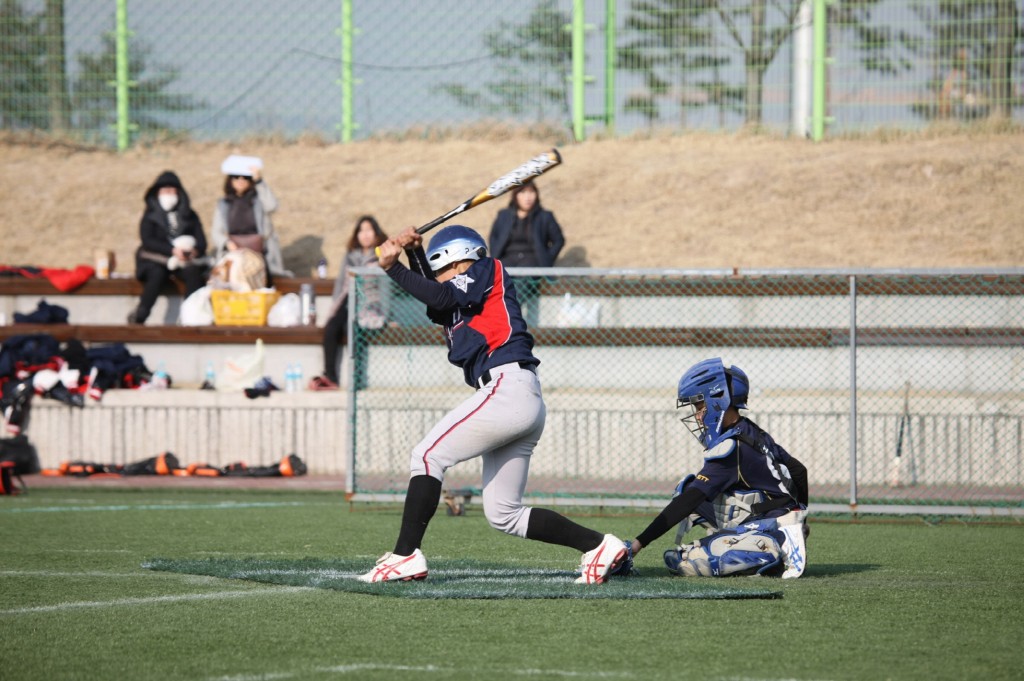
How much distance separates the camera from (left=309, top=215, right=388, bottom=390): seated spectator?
45.7ft

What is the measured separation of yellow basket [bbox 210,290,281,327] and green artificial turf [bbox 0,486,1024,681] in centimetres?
659

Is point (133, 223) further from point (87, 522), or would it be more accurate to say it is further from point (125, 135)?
point (87, 522)

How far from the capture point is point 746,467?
713cm

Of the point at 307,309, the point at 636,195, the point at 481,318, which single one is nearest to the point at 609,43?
the point at 636,195

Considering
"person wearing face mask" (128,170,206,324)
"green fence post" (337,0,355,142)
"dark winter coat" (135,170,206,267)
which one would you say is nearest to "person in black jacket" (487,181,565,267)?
"person wearing face mask" (128,170,206,324)

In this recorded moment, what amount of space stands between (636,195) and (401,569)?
13081 mm

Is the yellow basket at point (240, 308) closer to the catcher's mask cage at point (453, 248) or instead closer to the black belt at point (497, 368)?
the catcher's mask cage at point (453, 248)

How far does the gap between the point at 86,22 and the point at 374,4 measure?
15.7 feet

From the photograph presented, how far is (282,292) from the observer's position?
54.5ft

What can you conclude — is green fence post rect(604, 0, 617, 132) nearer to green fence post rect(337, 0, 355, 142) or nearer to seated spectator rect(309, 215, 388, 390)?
green fence post rect(337, 0, 355, 142)

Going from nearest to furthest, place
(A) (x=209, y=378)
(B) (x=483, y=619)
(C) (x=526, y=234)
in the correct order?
(B) (x=483, y=619), (A) (x=209, y=378), (C) (x=526, y=234)

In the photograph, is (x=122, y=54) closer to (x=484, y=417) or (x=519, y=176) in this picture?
(x=519, y=176)

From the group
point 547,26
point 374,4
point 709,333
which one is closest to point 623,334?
point 709,333

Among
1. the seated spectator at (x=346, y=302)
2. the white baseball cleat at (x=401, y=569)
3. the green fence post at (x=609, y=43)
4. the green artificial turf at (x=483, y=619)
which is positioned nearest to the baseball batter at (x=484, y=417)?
the white baseball cleat at (x=401, y=569)
